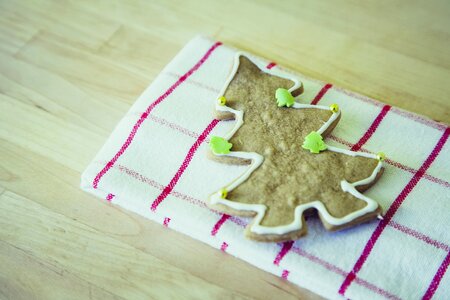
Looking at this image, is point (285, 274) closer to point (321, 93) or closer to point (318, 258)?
point (318, 258)

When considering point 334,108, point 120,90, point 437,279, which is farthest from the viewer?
point 120,90

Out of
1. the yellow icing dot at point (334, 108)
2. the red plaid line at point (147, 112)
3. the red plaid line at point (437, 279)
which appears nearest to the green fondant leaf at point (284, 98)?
the yellow icing dot at point (334, 108)

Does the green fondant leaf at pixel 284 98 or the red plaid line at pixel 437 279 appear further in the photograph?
the green fondant leaf at pixel 284 98

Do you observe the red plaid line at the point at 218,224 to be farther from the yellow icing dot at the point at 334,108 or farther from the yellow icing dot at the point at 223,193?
the yellow icing dot at the point at 334,108

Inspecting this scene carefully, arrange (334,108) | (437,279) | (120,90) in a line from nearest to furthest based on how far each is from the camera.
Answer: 1. (437,279)
2. (334,108)
3. (120,90)

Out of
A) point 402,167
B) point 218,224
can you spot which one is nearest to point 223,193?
point 218,224

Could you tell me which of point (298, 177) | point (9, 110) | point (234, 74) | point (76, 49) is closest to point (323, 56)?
point (234, 74)

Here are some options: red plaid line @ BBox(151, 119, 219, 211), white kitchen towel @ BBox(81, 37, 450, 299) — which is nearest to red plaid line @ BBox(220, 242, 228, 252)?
white kitchen towel @ BBox(81, 37, 450, 299)
